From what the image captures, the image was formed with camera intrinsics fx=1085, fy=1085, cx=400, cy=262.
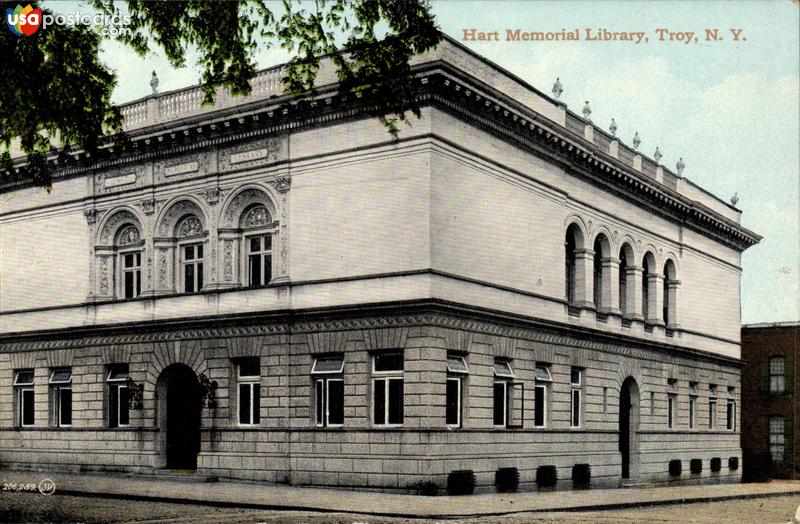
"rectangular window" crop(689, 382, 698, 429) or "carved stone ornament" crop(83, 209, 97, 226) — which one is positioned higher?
"carved stone ornament" crop(83, 209, 97, 226)

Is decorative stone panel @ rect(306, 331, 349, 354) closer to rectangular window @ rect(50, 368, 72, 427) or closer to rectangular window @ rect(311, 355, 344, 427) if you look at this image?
rectangular window @ rect(311, 355, 344, 427)

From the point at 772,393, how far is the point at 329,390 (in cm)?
3464

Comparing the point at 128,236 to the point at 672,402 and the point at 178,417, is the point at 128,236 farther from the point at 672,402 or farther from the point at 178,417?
the point at 672,402

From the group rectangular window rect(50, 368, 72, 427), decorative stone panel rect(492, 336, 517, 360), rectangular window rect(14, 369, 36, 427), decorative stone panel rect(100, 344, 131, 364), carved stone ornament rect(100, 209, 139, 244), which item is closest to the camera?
decorative stone panel rect(492, 336, 517, 360)

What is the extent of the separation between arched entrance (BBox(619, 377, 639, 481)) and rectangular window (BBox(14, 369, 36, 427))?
2006 cm

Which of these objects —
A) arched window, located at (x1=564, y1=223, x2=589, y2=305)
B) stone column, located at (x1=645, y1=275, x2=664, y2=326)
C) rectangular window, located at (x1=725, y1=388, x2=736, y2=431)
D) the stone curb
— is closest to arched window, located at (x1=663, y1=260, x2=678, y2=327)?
stone column, located at (x1=645, y1=275, x2=664, y2=326)

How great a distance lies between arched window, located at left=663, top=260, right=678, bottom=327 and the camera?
4239 cm

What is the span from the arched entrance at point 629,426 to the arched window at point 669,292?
Answer: 482 cm

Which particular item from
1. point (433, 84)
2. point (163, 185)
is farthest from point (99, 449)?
point (433, 84)

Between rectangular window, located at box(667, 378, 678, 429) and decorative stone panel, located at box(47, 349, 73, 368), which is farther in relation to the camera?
rectangular window, located at box(667, 378, 678, 429)

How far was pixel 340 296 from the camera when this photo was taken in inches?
1118

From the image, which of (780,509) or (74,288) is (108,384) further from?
(780,509)

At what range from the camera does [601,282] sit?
37125 millimetres

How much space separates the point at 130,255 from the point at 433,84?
12070 mm
